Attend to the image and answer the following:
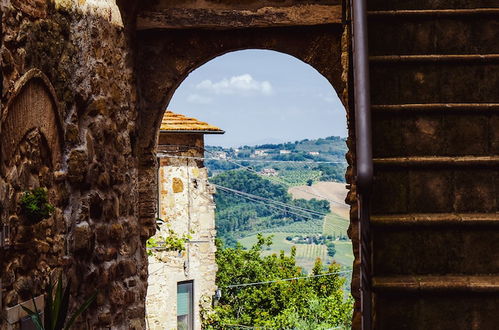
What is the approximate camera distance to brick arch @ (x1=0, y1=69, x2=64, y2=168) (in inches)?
147

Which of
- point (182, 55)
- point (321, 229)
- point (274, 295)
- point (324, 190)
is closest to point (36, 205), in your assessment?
point (182, 55)

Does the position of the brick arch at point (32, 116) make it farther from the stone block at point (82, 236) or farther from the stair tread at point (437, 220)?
the stair tread at point (437, 220)

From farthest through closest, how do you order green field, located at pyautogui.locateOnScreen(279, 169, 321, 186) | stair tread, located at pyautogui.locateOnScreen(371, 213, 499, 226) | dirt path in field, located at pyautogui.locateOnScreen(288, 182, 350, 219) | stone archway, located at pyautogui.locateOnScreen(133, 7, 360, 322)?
green field, located at pyautogui.locateOnScreen(279, 169, 321, 186)
dirt path in field, located at pyautogui.locateOnScreen(288, 182, 350, 219)
stone archway, located at pyautogui.locateOnScreen(133, 7, 360, 322)
stair tread, located at pyautogui.locateOnScreen(371, 213, 499, 226)

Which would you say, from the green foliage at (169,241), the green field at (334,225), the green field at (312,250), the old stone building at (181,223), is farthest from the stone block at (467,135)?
the green field at (334,225)

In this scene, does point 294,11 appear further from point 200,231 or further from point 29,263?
point 200,231

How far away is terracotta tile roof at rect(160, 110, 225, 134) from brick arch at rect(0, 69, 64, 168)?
886 cm

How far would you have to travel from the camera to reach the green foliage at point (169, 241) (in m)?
12.5

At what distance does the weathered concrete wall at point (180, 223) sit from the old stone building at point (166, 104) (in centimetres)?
743

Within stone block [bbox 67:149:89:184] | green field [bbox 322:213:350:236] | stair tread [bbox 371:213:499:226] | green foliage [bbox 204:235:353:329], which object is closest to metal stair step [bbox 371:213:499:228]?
stair tread [bbox 371:213:499:226]

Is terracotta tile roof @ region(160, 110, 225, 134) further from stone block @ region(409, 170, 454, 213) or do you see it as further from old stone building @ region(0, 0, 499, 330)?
stone block @ region(409, 170, 454, 213)

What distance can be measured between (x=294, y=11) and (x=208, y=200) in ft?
28.4

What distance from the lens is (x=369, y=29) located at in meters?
3.79

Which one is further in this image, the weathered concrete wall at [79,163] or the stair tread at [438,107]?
the weathered concrete wall at [79,163]

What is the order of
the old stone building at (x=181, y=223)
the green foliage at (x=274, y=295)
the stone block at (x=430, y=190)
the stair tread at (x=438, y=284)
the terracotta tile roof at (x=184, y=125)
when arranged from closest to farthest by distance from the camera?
the stair tread at (x=438, y=284) < the stone block at (x=430, y=190) < the terracotta tile roof at (x=184, y=125) < the old stone building at (x=181, y=223) < the green foliage at (x=274, y=295)
